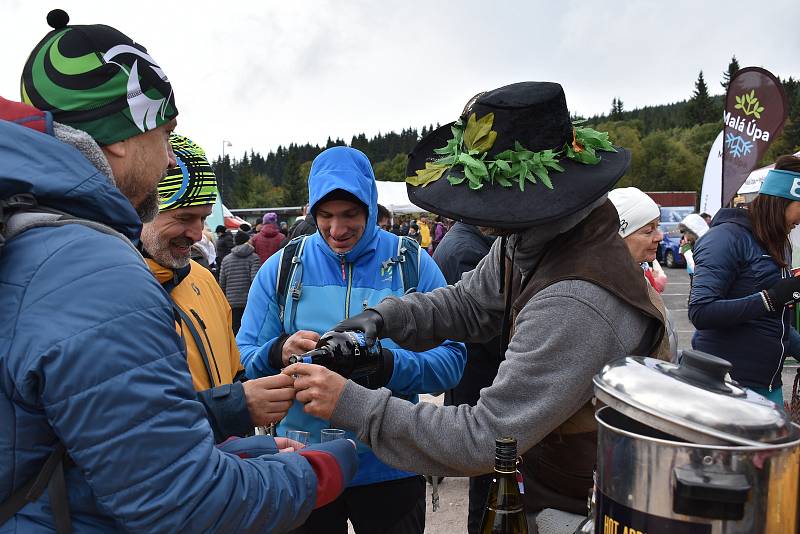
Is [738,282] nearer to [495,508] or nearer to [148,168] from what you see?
[495,508]

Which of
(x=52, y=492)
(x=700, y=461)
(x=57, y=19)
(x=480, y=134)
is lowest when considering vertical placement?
(x=52, y=492)

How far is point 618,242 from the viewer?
183 cm

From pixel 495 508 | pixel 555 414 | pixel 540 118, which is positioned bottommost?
pixel 495 508

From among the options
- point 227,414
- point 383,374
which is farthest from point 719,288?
point 227,414

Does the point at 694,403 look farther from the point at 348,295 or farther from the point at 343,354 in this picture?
→ the point at 348,295

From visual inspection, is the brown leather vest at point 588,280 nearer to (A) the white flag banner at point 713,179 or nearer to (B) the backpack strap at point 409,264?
(B) the backpack strap at point 409,264

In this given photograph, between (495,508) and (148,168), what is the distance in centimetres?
114

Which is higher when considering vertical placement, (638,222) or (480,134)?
(480,134)

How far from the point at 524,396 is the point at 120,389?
980 millimetres

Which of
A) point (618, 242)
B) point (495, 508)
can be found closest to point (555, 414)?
point (495, 508)

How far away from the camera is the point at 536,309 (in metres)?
1.68

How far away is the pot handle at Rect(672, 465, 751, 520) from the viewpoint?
920mm

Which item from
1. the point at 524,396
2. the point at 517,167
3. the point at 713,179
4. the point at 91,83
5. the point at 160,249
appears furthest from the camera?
the point at 713,179

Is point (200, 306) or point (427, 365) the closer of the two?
point (200, 306)
